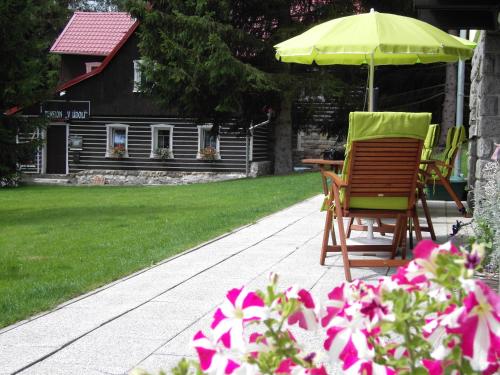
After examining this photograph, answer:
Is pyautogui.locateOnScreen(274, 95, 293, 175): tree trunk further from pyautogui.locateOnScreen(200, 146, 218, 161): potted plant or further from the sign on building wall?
the sign on building wall

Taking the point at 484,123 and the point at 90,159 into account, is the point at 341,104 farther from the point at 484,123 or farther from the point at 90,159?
the point at 484,123

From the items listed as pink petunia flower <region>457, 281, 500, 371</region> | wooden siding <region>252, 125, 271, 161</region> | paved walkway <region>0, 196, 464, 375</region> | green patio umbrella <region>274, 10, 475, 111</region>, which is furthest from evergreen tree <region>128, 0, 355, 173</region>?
pink petunia flower <region>457, 281, 500, 371</region>

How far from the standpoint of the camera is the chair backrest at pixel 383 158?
5449mm

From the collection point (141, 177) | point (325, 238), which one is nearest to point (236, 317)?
point (325, 238)

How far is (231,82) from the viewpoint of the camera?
72.0 feet

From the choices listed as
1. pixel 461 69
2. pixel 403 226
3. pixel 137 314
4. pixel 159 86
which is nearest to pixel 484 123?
pixel 403 226

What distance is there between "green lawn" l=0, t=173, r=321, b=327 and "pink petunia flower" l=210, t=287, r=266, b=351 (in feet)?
10.7

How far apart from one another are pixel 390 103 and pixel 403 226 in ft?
66.9

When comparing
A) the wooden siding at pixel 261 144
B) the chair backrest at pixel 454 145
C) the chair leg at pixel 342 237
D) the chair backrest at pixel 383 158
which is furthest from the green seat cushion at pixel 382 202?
the wooden siding at pixel 261 144

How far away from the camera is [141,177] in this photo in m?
31.1

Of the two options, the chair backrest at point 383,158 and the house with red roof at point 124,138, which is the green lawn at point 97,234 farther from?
the house with red roof at point 124,138

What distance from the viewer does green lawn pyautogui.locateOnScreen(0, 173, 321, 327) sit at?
586cm

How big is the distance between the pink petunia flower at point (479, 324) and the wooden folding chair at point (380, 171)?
4.07 meters

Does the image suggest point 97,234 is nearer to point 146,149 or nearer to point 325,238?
point 325,238
